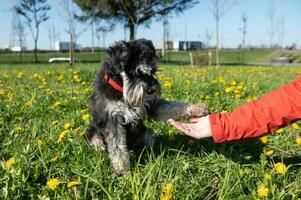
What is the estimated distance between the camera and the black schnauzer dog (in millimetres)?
3875

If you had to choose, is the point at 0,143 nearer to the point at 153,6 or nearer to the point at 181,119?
the point at 181,119

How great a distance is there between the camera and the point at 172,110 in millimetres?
4383

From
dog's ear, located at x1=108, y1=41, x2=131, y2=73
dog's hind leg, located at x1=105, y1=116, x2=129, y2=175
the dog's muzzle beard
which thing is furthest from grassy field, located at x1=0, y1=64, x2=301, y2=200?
dog's ear, located at x1=108, y1=41, x2=131, y2=73

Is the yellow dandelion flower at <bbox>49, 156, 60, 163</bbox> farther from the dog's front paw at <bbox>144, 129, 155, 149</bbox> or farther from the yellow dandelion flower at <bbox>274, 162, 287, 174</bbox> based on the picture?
the yellow dandelion flower at <bbox>274, 162, 287, 174</bbox>

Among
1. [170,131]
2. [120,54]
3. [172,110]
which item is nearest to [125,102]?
[120,54]

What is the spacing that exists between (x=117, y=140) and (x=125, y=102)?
1.22 feet

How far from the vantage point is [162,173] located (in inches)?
122

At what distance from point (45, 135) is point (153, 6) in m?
37.2

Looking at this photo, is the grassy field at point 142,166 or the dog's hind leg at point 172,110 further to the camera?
the dog's hind leg at point 172,110

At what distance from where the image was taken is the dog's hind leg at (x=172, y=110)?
14.3 feet

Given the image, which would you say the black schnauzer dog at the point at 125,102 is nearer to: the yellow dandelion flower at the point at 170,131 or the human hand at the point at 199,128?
the yellow dandelion flower at the point at 170,131

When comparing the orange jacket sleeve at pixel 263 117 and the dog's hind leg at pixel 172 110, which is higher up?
the orange jacket sleeve at pixel 263 117

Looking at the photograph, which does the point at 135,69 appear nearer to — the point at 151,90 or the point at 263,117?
the point at 151,90

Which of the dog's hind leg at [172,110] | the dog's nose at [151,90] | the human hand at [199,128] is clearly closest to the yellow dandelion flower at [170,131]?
the dog's hind leg at [172,110]
